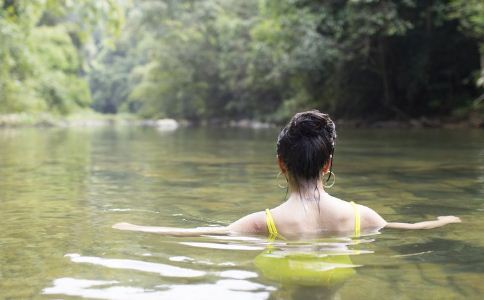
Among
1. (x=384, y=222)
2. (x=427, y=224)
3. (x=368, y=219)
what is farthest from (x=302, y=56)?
(x=368, y=219)

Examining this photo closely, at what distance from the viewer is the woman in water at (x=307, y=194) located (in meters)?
3.44

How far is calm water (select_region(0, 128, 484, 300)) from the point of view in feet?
9.02

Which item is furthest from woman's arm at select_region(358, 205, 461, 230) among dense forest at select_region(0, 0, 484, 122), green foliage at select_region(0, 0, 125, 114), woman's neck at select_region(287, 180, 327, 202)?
dense forest at select_region(0, 0, 484, 122)

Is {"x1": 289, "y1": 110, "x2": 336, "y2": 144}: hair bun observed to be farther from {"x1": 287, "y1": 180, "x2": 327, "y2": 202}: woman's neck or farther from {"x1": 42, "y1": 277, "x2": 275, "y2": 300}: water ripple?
{"x1": 42, "y1": 277, "x2": 275, "y2": 300}: water ripple

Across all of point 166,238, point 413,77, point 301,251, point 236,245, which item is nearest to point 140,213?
point 166,238

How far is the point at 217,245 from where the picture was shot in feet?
12.1

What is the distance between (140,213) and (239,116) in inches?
1522

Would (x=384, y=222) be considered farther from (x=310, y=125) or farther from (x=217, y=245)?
(x=217, y=245)

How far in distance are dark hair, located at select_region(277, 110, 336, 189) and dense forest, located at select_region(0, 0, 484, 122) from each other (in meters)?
3.80

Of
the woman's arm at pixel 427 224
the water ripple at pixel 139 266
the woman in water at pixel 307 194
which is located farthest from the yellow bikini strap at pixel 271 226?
the woman's arm at pixel 427 224

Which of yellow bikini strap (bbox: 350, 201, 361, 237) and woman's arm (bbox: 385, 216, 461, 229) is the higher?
yellow bikini strap (bbox: 350, 201, 361, 237)

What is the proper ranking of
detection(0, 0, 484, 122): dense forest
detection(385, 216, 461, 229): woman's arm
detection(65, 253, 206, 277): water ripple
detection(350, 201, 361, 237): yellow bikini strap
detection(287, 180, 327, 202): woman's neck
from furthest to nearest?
1. detection(0, 0, 484, 122): dense forest
2. detection(385, 216, 461, 229): woman's arm
3. detection(350, 201, 361, 237): yellow bikini strap
4. detection(287, 180, 327, 202): woman's neck
5. detection(65, 253, 206, 277): water ripple

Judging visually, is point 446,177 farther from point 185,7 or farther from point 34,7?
point 185,7

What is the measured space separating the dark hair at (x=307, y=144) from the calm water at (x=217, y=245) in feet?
1.50
